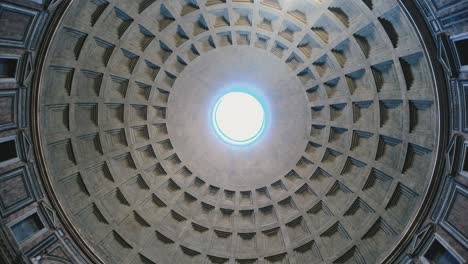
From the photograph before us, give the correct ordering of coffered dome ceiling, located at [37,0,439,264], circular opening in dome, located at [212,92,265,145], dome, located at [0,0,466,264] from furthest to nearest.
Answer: circular opening in dome, located at [212,92,265,145]
coffered dome ceiling, located at [37,0,439,264]
dome, located at [0,0,466,264]

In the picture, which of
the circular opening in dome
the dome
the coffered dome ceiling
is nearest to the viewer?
the dome

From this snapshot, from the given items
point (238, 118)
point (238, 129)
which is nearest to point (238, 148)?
point (238, 129)

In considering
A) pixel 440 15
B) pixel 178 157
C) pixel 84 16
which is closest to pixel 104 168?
pixel 178 157

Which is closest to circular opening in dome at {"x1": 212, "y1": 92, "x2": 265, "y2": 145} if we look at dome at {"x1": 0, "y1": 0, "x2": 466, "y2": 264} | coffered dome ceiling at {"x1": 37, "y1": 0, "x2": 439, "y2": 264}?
dome at {"x1": 0, "y1": 0, "x2": 466, "y2": 264}

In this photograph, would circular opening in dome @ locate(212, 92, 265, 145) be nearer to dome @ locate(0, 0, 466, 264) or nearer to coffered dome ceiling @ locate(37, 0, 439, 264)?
dome @ locate(0, 0, 466, 264)

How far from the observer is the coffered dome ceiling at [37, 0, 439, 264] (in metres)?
22.0

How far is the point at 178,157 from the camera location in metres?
27.9

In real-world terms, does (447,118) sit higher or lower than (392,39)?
lower

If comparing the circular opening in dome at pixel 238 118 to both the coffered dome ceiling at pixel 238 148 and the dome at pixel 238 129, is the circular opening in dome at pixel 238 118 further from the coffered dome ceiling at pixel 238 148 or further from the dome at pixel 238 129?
the coffered dome ceiling at pixel 238 148

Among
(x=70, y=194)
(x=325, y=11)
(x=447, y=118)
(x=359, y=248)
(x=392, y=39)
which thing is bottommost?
(x=359, y=248)

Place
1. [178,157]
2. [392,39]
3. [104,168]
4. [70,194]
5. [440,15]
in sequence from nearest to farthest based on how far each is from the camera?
1. [440,15]
2. [392,39]
3. [70,194]
4. [104,168]
5. [178,157]

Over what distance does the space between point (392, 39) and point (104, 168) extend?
1815 cm

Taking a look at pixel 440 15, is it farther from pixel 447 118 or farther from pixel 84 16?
pixel 84 16

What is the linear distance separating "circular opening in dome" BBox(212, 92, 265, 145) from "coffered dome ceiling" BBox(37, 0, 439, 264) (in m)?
0.72
